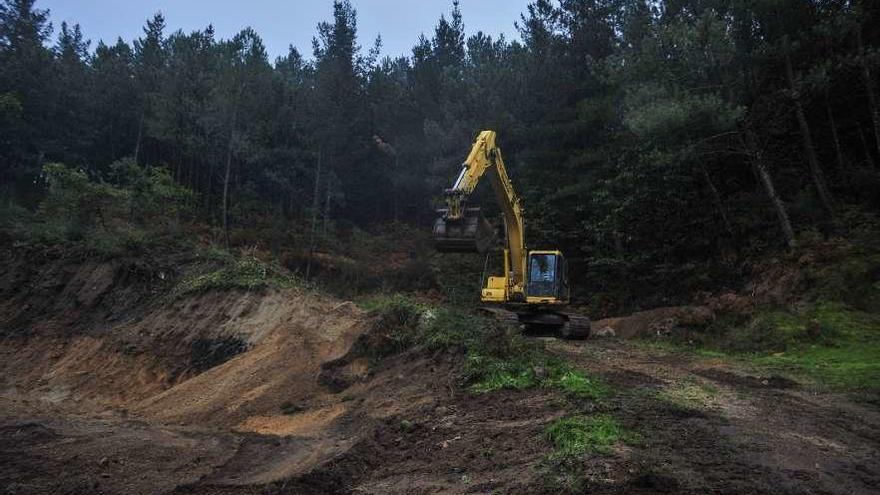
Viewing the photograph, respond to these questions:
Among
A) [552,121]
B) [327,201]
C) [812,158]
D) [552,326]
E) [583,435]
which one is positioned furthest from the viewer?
[327,201]

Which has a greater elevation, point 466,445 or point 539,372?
point 539,372

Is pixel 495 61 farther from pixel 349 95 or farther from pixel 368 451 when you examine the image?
pixel 368 451

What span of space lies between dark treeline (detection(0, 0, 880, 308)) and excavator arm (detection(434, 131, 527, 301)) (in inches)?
199

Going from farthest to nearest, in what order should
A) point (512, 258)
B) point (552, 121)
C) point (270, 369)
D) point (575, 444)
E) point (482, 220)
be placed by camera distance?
point (552, 121), point (512, 258), point (482, 220), point (270, 369), point (575, 444)

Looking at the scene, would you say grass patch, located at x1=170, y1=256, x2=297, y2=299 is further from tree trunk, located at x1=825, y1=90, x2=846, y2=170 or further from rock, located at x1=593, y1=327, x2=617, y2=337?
tree trunk, located at x1=825, y1=90, x2=846, y2=170

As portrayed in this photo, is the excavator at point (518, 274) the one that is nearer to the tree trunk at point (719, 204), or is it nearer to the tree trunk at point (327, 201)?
the tree trunk at point (719, 204)

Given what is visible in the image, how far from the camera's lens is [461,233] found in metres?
13.8

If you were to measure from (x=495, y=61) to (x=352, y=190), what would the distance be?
46.1 ft

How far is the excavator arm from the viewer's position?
13.8m

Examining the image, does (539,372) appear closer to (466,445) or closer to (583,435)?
(466,445)

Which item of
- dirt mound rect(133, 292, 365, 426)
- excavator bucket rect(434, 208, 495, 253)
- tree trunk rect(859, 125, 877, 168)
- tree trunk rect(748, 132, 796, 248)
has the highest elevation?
tree trunk rect(859, 125, 877, 168)

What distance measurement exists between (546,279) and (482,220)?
343 centimetres

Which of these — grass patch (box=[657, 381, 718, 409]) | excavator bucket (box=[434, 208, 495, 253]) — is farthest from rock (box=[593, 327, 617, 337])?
grass patch (box=[657, 381, 718, 409])

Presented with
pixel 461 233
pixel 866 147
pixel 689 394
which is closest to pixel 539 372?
pixel 689 394
